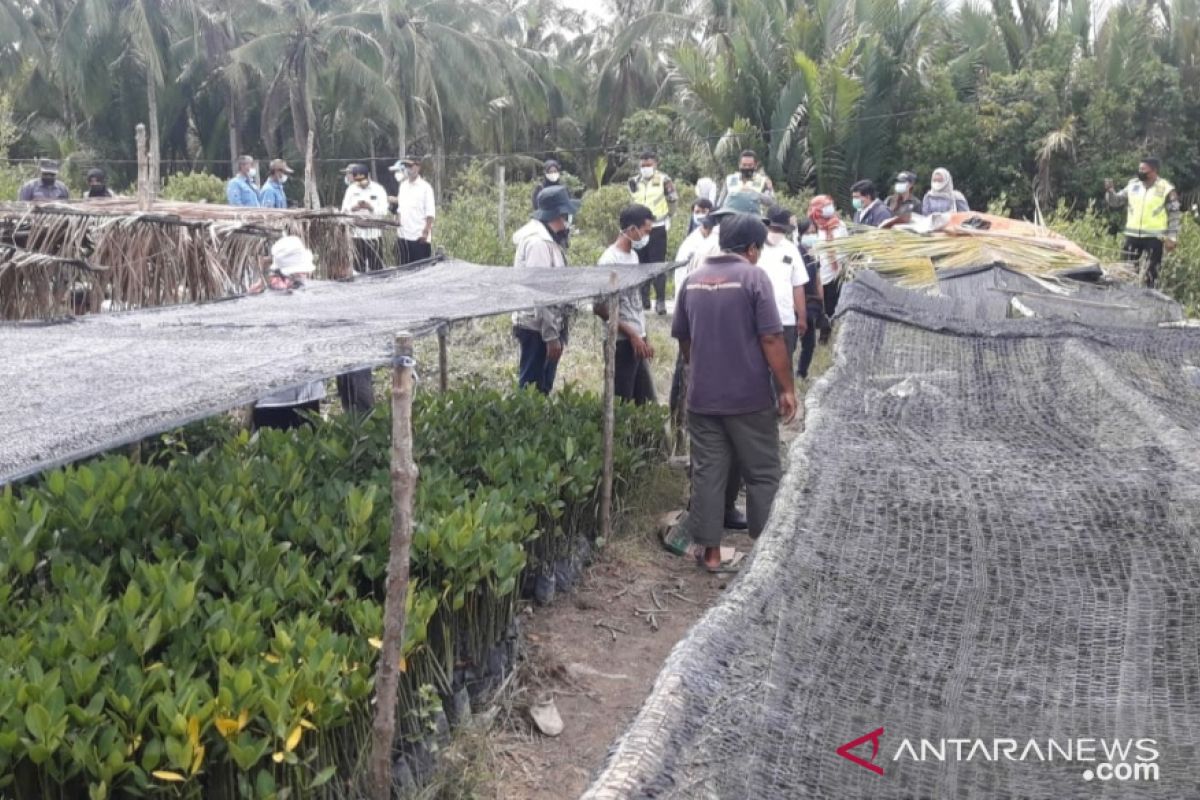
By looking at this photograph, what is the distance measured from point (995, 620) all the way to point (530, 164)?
91.5ft

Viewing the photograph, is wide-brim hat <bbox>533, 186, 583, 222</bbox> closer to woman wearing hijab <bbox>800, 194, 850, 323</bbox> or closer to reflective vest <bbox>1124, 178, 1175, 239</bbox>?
woman wearing hijab <bbox>800, 194, 850, 323</bbox>

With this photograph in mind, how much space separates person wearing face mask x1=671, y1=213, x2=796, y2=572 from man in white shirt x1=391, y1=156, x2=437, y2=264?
567 cm

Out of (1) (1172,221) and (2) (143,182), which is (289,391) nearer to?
(2) (143,182)

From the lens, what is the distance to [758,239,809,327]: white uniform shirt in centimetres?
666

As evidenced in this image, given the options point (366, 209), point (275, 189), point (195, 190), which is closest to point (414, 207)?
point (366, 209)

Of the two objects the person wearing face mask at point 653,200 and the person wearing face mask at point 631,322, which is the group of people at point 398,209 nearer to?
the person wearing face mask at point 653,200

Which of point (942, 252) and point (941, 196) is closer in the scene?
point (942, 252)

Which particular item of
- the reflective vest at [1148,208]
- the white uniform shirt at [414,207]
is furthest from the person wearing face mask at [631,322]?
the reflective vest at [1148,208]

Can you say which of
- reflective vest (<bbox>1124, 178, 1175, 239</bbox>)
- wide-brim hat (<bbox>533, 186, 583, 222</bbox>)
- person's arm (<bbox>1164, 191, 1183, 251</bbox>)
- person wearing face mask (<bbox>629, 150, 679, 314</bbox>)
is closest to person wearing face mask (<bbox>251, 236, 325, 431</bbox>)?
wide-brim hat (<bbox>533, 186, 583, 222</bbox>)

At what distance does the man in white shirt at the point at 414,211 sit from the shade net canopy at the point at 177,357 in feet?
17.4

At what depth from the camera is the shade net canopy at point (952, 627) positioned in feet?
6.91

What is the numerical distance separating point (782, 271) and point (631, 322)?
3.19ft

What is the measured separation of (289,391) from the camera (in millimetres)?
5594

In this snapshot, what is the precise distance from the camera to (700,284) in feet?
16.5
